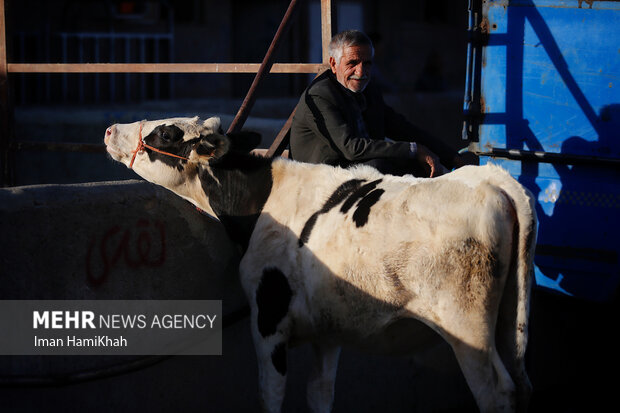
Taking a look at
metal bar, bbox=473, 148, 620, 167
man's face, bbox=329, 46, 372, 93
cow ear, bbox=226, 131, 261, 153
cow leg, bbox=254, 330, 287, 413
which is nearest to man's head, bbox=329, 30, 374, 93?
man's face, bbox=329, 46, 372, 93

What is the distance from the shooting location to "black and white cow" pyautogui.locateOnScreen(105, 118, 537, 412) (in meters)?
3.63

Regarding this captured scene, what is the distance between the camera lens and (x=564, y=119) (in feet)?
16.3

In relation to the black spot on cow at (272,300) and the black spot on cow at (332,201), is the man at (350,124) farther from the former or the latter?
the black spot on cow at (272,300)

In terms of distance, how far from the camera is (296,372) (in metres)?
4.90

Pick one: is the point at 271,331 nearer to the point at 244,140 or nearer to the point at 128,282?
the point at 128,282

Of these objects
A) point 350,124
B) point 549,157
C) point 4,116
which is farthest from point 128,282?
point 4,116

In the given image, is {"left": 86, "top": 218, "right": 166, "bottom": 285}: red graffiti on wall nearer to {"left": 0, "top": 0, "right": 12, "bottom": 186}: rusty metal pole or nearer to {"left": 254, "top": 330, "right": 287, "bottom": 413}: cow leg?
{"left": 254, "top": 330, "right": 287, "bottom": 413}: cow leg

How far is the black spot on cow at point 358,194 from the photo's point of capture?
405 centimetres

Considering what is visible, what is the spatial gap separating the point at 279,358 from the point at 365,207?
2.93 ft

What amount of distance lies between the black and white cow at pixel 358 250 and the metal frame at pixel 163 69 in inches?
30.0

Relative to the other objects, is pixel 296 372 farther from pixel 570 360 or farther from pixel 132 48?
pixel 132 48

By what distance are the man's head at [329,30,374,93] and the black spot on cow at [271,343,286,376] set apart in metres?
1.58

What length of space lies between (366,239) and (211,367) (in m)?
1.27

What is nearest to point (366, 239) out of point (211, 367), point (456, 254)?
point (456, 254)
